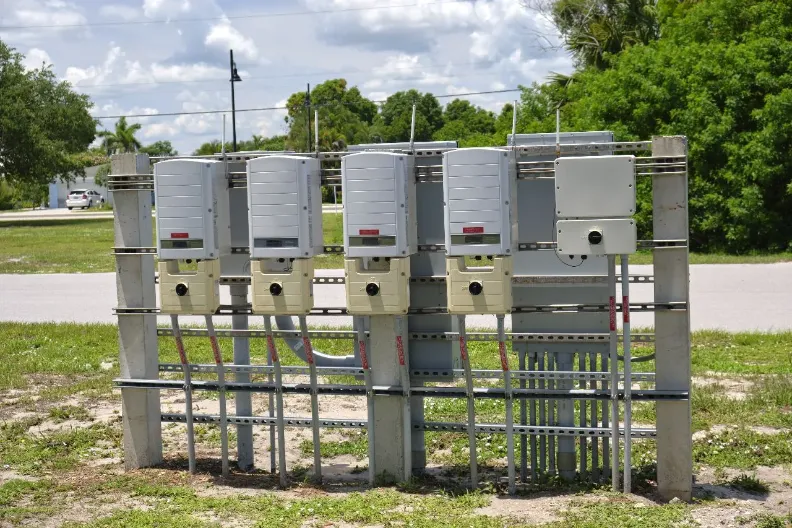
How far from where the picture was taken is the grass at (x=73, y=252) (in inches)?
776

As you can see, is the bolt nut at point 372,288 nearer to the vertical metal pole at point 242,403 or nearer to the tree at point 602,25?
the vertical metal pole at point 242,403

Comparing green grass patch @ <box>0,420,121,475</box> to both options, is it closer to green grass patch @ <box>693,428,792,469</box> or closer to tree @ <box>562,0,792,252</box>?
green grass patch @ <box>693,428,792,469</box>

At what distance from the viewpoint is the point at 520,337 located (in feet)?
20.6

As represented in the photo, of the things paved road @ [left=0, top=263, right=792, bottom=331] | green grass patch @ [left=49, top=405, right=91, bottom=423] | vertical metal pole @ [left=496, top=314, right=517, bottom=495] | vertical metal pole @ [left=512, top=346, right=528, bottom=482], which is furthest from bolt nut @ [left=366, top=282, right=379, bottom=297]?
paved road @ [left=0, top=263, right=792, bottom=331]

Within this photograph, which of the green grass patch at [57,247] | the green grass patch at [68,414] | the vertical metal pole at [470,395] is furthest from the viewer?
the green grass patch at [57,247]

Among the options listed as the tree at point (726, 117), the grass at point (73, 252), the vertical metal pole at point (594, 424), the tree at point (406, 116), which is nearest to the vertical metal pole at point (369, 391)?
the vertical metal pole at point (594, 424)

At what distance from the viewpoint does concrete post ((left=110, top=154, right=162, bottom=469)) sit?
677cm

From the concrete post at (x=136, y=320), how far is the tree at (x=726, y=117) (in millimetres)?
14976

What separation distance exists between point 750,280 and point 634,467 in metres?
10.9

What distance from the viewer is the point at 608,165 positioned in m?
5.64

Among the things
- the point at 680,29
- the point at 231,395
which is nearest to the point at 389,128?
the point at 680,29

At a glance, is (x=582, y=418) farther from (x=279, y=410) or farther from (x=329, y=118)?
(x=329, y=118)

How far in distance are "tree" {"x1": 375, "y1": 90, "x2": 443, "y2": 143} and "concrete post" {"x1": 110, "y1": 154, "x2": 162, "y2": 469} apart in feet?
200

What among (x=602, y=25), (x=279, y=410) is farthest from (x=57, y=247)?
(x=279, y=410)
